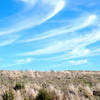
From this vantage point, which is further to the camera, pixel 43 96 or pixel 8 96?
pixel 43 96

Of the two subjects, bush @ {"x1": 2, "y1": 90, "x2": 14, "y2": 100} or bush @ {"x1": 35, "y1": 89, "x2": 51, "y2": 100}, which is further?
bush @ {"x1": 35, "y1": 89, "x2": 51, "y2": 100}

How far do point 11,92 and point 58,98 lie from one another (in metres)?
2.87

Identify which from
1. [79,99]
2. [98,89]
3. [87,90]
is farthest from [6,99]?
[98,89]

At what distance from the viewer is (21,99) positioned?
14.6 m

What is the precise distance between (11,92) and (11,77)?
14800 millimetres

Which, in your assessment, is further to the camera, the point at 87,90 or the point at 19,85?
the point at 19,85

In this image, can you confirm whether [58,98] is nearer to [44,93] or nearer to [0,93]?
[44,93]

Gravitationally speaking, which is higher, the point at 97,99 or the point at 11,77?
the point at 11,77

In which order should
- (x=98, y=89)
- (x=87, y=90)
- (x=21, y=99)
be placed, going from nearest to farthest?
(x=21, y=99) → (x=87, y=90) → (x=98, y=89)

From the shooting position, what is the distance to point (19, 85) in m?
20.3

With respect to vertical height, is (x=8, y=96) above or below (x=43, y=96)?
above

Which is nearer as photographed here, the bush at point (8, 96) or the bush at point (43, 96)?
the bush at point (8, 96)

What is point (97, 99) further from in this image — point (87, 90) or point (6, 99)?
point (6, 99)

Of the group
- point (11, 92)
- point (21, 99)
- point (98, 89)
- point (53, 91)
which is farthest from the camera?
point (98, 89)
